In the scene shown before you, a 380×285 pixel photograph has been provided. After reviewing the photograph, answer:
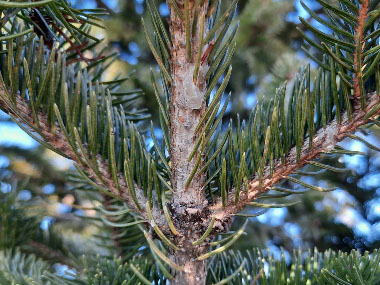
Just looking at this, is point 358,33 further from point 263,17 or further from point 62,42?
point 263,17

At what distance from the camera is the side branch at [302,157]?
310 millimetres

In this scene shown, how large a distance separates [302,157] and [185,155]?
3.6 inches

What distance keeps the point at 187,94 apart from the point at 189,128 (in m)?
0.03

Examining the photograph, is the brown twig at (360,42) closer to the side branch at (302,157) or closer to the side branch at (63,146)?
the side branch at (302,157)

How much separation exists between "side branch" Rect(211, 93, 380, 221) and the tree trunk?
2 centimetres

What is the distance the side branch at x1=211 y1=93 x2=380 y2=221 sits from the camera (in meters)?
0.31

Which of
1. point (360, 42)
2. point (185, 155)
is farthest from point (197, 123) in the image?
point (360, 42)

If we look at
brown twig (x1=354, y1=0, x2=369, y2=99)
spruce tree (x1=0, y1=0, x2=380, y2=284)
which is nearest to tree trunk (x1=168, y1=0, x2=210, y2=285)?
spruce tree (x1=0, y1=0, x2=380, y2=284)

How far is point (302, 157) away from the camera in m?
0.31

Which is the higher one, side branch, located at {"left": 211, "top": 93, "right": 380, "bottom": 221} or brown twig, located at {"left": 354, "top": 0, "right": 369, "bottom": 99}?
brown twig, located at {"left": 354, "top": 0, "right": 369, "bottom": 99}

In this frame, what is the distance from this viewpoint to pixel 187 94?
304 millimetres

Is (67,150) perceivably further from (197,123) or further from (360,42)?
(360,42)

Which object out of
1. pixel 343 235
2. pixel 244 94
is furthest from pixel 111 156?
pixel 244 94

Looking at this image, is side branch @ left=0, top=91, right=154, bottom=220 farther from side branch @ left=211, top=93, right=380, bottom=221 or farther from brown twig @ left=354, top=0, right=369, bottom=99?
brown twig @ left=354, top=0, right=369, bottom=99
